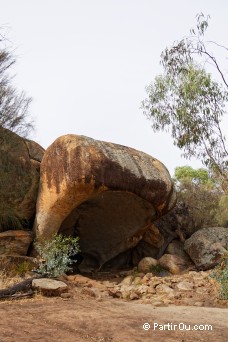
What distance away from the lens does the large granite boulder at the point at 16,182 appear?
40.0 feet

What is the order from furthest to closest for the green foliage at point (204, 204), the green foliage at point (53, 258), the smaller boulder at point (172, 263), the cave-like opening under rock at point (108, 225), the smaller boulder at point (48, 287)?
the green foliage at point (204, 204)
the smaller boulder at point (172, 263)
the cave-like opening under rock at point (108, 225)
the green foliage at point (53, 258)
the smaller boulder at point (48, 287)

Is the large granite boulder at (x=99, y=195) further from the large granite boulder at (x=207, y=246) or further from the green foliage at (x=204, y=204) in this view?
the green foliage at (x=204, y=204)

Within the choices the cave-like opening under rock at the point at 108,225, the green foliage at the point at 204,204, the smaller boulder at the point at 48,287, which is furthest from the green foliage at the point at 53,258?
the green foliage at the point at 204,204

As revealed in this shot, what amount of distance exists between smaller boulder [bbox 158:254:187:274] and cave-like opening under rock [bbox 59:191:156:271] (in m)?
1.27

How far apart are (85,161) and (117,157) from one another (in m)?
1.15

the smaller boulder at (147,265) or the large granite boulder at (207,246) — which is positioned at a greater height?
the large granite boulder at (207,246)

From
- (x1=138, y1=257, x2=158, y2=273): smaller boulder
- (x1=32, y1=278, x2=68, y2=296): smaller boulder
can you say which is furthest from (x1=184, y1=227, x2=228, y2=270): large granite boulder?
(x1=32, y1=278, x2=68, y2=296): smaller boulder

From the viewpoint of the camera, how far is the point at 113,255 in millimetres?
15359

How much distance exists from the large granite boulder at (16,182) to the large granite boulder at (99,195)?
420 millimetres

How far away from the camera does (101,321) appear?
692 centimetres

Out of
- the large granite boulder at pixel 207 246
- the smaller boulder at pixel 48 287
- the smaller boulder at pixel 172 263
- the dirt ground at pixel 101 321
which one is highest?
the large granite boulder at pixel 207 246

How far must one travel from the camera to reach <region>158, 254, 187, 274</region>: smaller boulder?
554 inches

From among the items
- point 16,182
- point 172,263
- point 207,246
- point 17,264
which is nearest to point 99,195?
point 16,182

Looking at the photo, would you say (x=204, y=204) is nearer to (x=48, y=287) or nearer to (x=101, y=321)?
(x=48, y=287)
